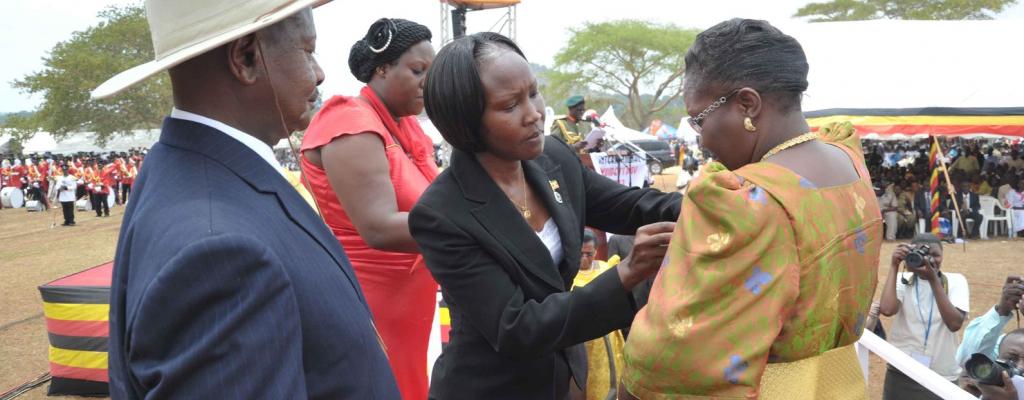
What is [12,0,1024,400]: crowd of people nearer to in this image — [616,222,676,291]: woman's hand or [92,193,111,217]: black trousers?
[616,222,676,291]: woman's hand

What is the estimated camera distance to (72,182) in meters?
19.8

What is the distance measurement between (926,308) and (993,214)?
10.6 meters

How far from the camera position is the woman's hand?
1.60 meters

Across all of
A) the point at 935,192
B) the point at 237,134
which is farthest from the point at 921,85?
the point at 237,134

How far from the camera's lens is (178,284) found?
94 centimetres

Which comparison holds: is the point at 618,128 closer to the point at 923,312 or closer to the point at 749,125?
the point at 923,312

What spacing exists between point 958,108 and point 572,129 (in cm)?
793

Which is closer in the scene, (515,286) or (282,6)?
(282,6)

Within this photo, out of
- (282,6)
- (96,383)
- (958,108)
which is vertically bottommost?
(96,383)

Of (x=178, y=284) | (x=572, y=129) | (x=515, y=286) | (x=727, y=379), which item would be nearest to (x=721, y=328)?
(x=727, y=379)

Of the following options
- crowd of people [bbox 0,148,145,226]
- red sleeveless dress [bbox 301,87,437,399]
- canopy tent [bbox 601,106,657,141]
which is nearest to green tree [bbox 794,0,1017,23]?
canopy tent [bbox 601,106,657,141]

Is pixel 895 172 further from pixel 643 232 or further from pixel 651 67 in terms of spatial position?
pixel 651 67

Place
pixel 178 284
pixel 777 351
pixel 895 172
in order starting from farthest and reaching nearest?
pixel 895 172
pixel 777 351
pixel 178 284

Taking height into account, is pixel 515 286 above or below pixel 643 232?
below
